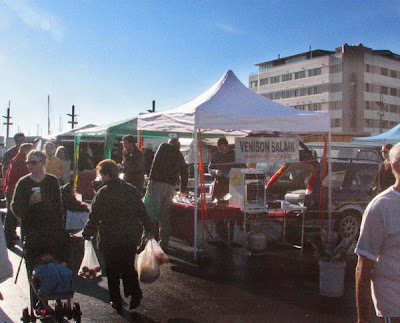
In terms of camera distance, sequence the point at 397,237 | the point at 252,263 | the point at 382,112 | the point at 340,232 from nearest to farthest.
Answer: the point at 397,237, the point at 252,263, the point at 340,232, the point at 382,112

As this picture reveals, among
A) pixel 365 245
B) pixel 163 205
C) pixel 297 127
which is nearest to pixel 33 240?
pixel 365 245

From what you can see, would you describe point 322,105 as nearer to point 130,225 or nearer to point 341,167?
point 341,167

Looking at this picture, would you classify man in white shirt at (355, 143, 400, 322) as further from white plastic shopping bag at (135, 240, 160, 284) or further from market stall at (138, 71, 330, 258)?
market stall at (138, 71, 330, 258)

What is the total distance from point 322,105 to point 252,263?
84484 millimetres

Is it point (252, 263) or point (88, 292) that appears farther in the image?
point (252, 263)

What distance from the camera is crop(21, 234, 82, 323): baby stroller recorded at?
171 inches

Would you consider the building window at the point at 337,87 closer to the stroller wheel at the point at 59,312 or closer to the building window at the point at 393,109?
the building window at the point at 393,109

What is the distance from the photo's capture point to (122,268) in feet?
17.9

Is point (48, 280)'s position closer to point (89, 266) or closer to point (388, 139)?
point (89, 266)

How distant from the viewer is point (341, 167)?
10.6 m

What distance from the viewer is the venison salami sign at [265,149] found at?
8945 millimetres

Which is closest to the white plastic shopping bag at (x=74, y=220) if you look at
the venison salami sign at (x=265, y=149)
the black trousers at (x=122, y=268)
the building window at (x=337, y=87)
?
the black trousers at (x=122, y=268)

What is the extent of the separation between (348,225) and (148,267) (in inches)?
218

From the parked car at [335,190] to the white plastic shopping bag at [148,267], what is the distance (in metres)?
4.15
